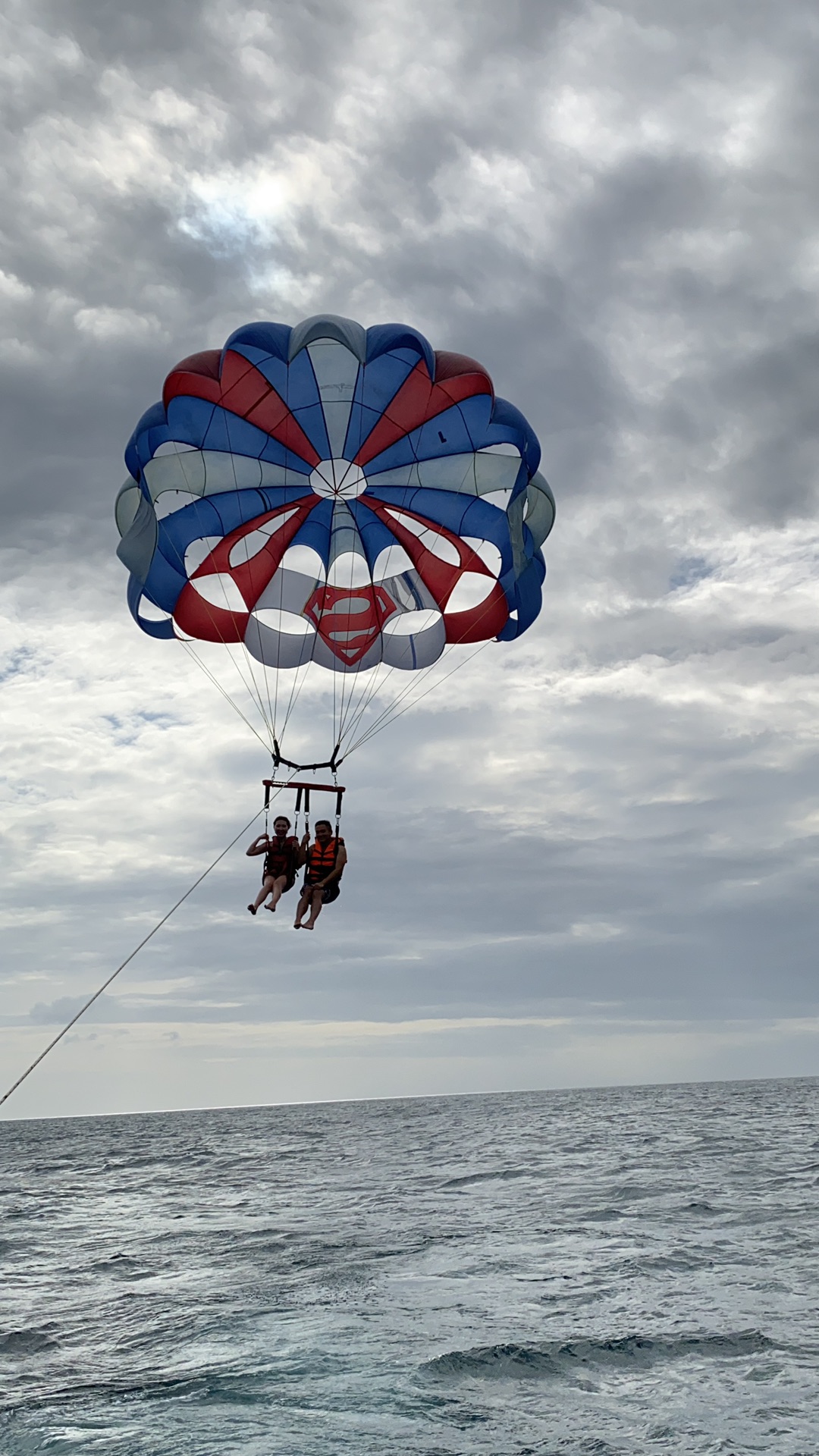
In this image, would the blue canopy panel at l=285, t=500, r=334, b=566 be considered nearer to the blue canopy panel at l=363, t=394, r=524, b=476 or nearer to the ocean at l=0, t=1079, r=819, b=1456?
the blue canopy panel at l=363, t=394, r=524, b=476

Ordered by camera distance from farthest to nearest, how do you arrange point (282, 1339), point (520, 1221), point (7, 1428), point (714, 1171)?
point (714, 1171) < point (520, 1221) < point (282, 1339) < point (7, 1428)

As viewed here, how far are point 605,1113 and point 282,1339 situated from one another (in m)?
47.1

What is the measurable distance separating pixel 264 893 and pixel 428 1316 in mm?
4180

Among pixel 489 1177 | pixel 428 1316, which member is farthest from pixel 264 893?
pixel 489 1177

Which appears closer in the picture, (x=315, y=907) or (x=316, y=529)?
(x=315, y=907)

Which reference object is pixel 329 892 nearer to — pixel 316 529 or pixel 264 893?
pixel 264 893

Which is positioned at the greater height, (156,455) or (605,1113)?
(156,455)

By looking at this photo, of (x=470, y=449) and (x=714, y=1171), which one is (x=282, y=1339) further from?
(x=714, y=1171)

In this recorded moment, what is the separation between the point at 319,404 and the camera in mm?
12672

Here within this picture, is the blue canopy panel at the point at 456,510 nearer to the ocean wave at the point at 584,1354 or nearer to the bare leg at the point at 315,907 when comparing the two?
the bare leg at the point at 315,907

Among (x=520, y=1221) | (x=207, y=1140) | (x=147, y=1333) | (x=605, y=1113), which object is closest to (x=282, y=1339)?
(x=147, y=1333)

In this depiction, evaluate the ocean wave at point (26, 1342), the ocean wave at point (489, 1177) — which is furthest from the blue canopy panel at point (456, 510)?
the ocean wave at point (489, 1177)

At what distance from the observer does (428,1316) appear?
1009cm

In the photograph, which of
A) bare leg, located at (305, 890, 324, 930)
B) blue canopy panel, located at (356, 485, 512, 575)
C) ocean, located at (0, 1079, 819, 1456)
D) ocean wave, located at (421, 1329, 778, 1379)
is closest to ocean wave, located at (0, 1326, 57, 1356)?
ocean, located at (0, 1079, 819, 1456)
